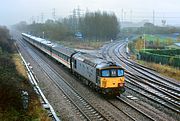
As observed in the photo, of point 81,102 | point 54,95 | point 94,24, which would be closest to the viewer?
point 81,102

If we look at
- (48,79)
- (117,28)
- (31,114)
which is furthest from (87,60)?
(117,28)

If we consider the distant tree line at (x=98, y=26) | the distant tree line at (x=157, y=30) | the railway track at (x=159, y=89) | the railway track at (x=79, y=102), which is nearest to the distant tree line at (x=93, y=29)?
the distant tree line at (x=98, y=26)

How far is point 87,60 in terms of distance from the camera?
2889 cm

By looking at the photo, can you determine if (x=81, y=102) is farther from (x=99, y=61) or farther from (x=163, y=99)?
(x=163, y=99)

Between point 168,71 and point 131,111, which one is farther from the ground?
point 168,71

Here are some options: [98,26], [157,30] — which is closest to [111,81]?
[98,26]

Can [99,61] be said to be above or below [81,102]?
above

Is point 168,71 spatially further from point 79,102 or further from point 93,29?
point 93,29

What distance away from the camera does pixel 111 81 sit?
2447 centimetres

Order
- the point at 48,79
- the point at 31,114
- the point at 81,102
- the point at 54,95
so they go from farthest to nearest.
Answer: the point at 48,79
the point at 54,95
the point at 81,102
the point at 31,114

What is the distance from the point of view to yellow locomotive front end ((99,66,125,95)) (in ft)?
79.9

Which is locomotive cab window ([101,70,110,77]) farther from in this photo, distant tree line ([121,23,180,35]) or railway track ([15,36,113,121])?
distant tree line ([121,23,180,35])

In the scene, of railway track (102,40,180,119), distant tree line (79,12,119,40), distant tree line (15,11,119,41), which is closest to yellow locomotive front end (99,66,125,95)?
railway track (102,40,180,119)

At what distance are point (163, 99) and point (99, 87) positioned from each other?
4.81 meters
